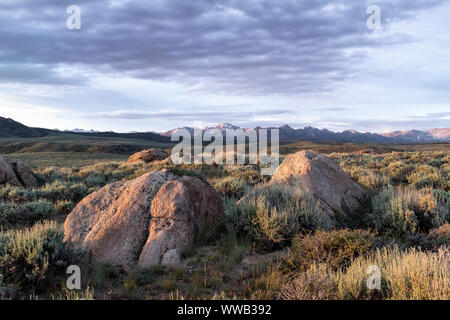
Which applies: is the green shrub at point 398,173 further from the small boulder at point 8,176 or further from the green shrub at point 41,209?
the small boulder at point 8,176

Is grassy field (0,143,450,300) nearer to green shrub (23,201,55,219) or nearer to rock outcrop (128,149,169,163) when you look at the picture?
green shrub (23,201,55,219)

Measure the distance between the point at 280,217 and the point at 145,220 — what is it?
2951 millimetres

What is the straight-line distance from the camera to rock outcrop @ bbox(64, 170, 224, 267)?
6285 mm

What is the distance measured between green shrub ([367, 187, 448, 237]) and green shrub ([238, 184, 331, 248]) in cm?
152

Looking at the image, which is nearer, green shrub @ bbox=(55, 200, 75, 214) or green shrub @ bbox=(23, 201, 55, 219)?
green shrub @ bbox=(23, 201, 55, 219)

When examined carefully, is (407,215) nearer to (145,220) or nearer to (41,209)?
(145,220)

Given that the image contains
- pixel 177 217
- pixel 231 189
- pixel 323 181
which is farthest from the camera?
pixel 231 189

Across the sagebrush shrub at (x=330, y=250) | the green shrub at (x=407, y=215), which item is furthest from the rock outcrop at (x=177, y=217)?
the green shrub at (x=407, y=215)

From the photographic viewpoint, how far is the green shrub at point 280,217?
6.74m

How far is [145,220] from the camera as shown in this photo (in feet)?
22.4

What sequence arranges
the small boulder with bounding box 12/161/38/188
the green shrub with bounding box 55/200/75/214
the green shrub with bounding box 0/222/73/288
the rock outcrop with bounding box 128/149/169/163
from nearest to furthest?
the green shrub with bounding box 0/222/73/288 < the green shrub with bounding box 55/200/75/214 < the small boulder with bounding box 12/161/38/188 < the rock outcrop with bounding box 128/149/169/163

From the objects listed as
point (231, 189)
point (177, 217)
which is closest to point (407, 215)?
point (177, 217)

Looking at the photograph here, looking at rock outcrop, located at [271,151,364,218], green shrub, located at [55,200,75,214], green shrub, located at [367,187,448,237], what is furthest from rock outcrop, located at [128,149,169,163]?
green shrub, located at [367,187,448,237]
